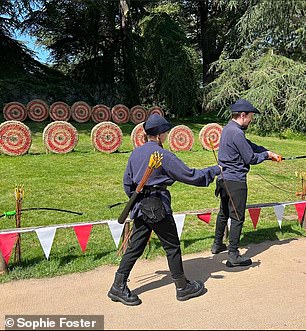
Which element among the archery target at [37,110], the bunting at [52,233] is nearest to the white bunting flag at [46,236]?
the bunting at [52,233]

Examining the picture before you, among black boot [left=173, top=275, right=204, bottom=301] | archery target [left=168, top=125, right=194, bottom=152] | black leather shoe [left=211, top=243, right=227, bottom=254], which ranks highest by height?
archery target [left=168, top=125, right=194, bottom=152]

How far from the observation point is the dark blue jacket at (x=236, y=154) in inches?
172

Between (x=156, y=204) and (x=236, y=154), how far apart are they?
134cm

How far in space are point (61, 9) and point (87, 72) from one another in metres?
3.42

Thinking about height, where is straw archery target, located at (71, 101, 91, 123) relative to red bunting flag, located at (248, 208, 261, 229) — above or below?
above

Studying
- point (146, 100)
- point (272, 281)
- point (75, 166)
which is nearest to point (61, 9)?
point (146, 100)

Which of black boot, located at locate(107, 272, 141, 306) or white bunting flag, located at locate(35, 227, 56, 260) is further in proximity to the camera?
white bunting flag, located at locate(35, 227, 56, 260)

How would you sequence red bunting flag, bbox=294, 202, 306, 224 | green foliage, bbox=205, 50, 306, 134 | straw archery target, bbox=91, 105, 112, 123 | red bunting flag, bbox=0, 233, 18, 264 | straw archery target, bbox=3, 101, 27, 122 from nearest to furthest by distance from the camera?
red bunting flag, bbox=0, 233, 18, 264 < red bunting flag, bbox=294, 202, 306, 224 < straw archery target, bbox=3, 101, 27, 122 < green foliage, bbox=205, 50, 306, 134 < straw archery target, bbox=91, 105, 112, 123

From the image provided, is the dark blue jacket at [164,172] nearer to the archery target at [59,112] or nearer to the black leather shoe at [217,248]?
the black leather shoe at [217,248]

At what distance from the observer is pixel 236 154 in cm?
444

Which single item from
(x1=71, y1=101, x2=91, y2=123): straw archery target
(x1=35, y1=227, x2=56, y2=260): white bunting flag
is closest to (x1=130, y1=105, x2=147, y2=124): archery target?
(x1=71, y1=101, x2=91, y2=123): straw archery target

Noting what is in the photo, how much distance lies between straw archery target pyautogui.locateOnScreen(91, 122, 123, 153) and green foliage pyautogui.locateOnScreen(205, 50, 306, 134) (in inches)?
312

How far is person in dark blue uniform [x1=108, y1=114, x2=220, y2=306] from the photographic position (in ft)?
11.5

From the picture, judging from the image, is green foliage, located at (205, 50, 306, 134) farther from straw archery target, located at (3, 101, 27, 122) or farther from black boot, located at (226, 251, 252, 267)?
black boot, located at (226, 251, 252, 267)
